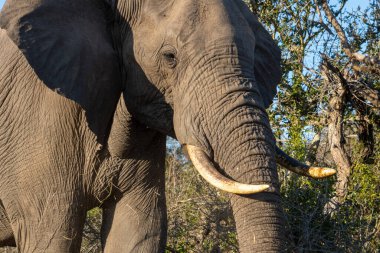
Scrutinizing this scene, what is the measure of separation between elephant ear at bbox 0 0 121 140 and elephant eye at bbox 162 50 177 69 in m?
0.34

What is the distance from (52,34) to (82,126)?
55 cm

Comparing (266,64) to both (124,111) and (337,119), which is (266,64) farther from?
(337,119)

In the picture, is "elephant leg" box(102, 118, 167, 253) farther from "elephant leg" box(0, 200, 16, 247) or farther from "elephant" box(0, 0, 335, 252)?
"elephant leg" box(0, 200, 16, 247)

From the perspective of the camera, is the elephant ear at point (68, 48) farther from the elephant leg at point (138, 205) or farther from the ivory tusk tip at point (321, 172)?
the ivory tusk tip at point (321, 172)

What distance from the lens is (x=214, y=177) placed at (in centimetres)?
396

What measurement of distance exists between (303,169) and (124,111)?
0.99m

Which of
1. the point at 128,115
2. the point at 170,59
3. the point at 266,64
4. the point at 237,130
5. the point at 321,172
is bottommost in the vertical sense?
the point at 321,172

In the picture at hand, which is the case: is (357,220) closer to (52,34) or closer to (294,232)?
(294,232)

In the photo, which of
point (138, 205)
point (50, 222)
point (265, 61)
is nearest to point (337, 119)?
point (265, 61)

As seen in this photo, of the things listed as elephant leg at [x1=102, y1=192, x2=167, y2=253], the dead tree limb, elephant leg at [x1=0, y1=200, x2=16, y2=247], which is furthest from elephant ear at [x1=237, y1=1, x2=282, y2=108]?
the dead tree limb

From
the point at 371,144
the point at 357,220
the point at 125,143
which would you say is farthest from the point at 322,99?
the point at 125,143

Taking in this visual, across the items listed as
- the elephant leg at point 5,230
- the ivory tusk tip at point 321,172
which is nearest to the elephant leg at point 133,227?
the elephant leg at point 5,230

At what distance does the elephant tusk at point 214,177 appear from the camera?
3828 millimetres

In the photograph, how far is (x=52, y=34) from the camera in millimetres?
4613
